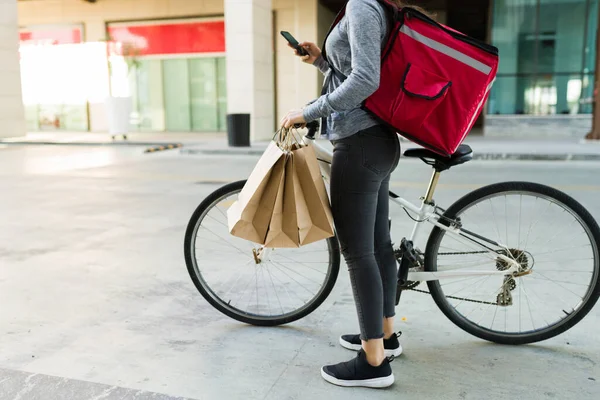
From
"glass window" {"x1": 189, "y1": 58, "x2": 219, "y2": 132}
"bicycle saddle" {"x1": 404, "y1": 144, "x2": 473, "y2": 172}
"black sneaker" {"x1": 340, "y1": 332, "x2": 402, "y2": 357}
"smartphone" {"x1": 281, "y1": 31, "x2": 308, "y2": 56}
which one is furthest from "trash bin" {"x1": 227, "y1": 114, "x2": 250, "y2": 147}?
"bicycle saddle" {"x1": 404, "y1": 144, "x2": 473, "y2": 172}

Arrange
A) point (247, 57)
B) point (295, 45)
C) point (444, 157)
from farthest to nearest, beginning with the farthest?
point (247, 57) < point (295, 45) < point (444, 157)

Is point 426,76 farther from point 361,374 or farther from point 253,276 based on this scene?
point 253,276

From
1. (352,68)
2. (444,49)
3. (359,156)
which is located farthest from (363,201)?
(444,49)

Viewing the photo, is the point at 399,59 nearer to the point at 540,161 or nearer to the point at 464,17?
the point at 540,161

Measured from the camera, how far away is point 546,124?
791 inches

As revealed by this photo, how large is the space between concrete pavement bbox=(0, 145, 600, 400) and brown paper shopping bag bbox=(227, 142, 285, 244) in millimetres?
685

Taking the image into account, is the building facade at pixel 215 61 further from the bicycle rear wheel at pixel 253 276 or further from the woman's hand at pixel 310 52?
the woman's hand at pixel 310 52

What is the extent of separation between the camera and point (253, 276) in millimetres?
4250

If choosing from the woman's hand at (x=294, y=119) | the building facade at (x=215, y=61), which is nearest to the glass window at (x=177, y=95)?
the building facade at (x=215, y=61)

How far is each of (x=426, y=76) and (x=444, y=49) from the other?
0.14 m

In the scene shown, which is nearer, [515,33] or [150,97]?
[515,33]

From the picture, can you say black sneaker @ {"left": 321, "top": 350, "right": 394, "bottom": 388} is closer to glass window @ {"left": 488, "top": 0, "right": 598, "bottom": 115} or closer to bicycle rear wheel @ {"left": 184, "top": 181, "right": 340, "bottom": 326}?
bicycle rear wheel @ {"left": 184, "top": 181, "right": 340, "bottom": 326}

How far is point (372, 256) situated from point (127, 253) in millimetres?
3003

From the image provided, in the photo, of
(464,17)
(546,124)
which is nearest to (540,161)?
(546,124)
